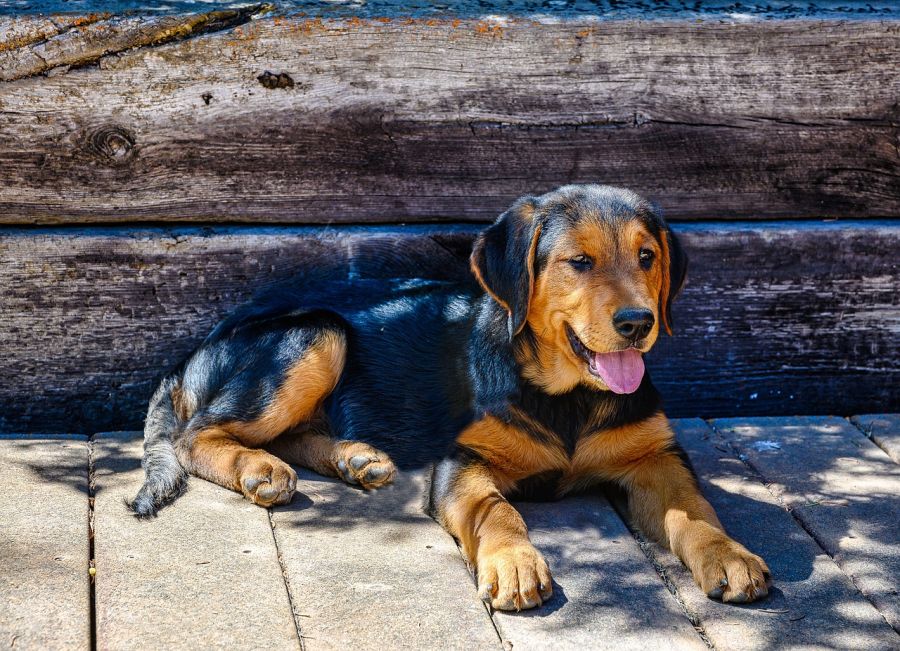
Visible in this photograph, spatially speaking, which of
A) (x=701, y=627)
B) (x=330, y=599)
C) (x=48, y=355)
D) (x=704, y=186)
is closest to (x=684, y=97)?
(x=704, y=186)

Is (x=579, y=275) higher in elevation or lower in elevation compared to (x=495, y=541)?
higher

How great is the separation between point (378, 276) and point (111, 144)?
1476 millimetres

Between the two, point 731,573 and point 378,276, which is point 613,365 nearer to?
point 731,573

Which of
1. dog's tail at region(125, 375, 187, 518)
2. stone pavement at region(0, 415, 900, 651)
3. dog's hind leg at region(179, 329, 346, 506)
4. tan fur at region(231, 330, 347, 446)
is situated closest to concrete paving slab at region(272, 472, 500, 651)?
stone pavement at region(0, 415, 900, 651)

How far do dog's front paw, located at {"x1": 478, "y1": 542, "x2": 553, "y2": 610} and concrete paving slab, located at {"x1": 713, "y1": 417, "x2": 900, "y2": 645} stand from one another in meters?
1.23

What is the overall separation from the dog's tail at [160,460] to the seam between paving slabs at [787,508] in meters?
2.64

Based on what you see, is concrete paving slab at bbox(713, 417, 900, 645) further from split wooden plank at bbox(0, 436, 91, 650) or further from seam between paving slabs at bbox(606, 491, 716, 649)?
split wooden plank at bbox(0, 436, 91, 650)

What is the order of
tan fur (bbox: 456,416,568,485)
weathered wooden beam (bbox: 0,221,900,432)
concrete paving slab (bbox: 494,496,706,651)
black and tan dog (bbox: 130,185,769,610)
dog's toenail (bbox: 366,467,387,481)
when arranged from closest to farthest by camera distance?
concrete paving slab (bbox: 494,496,706,651)
black and tan dog (bbox: 130,185,769,610)
tan fur (bbox: 456,416,568,485)
dog's toenail (bbox: 366,467,387,481)
weathered wooden beam (bbox: 0,221,900,432)

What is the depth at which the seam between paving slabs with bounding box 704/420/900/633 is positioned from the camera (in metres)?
3.73

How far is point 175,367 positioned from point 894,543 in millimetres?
3398

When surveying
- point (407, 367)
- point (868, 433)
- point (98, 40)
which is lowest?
point (868, 433)

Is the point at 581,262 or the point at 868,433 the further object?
the point at 868,433

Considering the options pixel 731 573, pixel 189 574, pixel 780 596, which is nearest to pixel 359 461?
pixel 189 574

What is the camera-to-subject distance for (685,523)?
13.0ft
